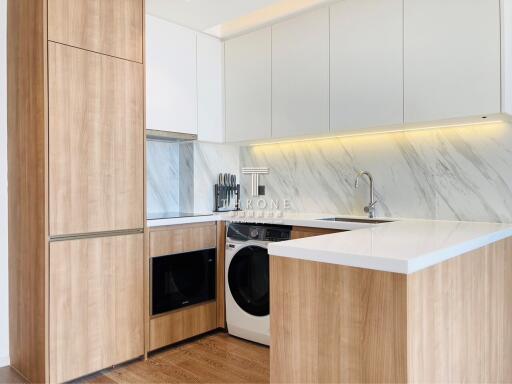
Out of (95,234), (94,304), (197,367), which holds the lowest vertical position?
(197,367)

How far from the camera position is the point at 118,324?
2.58m

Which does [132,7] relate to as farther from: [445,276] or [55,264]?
[445,276]

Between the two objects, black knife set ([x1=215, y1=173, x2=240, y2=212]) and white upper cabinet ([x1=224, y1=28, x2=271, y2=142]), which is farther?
black knife set ([x1=215, y1=173, x2=240, y2=212])

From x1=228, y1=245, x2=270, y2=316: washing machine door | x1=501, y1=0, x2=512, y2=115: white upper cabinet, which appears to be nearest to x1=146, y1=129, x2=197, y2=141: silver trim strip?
x1=228, y1=245, x2=270, y2=316: washing machine door

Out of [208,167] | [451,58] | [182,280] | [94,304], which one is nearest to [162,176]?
[208,167]

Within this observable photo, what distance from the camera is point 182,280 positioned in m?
3.00

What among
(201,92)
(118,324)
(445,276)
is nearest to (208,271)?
(118,324)

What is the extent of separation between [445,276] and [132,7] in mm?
2398

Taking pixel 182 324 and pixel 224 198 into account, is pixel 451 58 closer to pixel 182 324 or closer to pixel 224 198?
pixel 224 198

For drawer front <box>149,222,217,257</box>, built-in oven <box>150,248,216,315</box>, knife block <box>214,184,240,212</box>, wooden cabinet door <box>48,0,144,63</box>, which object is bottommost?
built-in oven <box>150,248,216,315</box>

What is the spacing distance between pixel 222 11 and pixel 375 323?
7.77 feet

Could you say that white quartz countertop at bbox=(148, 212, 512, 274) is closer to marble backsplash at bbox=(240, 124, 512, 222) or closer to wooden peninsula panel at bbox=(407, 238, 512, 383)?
wooden peninsula panel at bbox=(407, 238, 512, 383)

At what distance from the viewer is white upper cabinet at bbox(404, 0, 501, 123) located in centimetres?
220

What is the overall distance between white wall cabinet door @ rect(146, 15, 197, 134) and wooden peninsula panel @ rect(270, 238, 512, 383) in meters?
1.91
